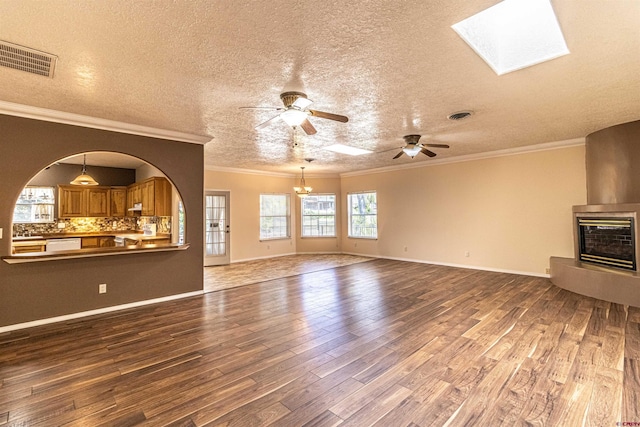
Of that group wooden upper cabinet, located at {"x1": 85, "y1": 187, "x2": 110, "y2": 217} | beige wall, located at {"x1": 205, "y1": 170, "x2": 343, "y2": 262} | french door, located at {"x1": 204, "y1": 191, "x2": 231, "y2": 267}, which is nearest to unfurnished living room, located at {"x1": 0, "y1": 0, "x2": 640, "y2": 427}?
wooden upper cabinet, located at {"x1": 85, "y1": 187, "x2": 110, "y2": 217}

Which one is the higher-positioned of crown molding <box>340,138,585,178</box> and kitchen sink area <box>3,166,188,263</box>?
crown molding <box>340,138,585,178</box>

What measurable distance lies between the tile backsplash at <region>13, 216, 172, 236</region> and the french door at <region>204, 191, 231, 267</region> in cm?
109

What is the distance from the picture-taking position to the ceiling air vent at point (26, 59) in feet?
7.51

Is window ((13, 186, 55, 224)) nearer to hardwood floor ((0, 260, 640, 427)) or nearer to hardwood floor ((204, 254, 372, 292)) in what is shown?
hardwood floor ((204, 254, 372, 292))

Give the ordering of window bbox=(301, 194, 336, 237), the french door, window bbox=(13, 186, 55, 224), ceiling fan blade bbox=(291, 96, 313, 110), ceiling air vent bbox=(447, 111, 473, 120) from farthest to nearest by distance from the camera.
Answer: window bbox=(301, 194, 336, 237) → the french door → window bbox=(13, 186, 55, 224) → ceiling air vent bbox=(447, 111, 473, 120) → ceiling fan blade bbox=(291, 96, 313, 110)

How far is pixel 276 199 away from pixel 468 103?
6.75 m

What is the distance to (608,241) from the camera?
473 centimetres

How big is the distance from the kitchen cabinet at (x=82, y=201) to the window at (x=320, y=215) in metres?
5.69

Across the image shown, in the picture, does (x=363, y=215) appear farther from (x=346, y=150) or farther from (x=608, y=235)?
(x=608, y=235)

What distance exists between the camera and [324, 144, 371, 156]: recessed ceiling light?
19.0 feet

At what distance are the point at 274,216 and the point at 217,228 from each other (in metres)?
1.93

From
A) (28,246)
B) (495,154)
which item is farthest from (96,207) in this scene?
(495,154)

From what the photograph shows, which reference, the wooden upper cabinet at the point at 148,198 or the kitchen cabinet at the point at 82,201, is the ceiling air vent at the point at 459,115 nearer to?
the wooden upper cabinet at the point at 148,198

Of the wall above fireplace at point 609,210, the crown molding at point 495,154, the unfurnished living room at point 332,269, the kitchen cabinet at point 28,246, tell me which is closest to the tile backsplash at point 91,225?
the unfurnished living room at point 332,269
